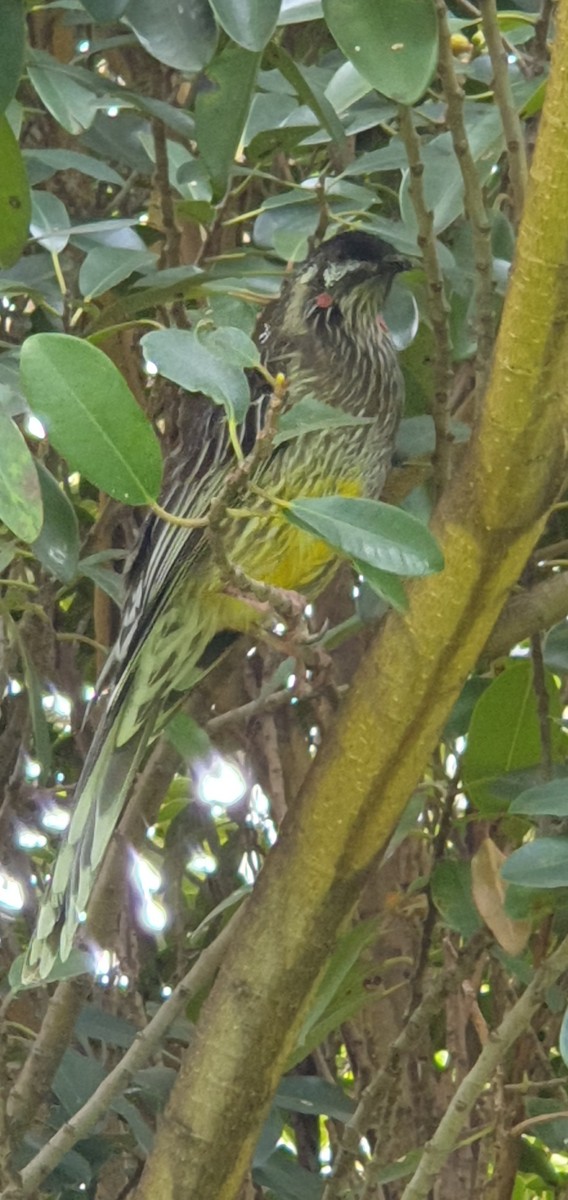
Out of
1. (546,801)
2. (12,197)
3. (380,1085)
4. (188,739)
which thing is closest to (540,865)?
(546,801)

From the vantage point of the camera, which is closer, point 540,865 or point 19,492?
point 19,492

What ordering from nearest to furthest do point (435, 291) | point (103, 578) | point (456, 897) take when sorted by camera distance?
point (435, 291) < point (456, 897) < point (103, 578)

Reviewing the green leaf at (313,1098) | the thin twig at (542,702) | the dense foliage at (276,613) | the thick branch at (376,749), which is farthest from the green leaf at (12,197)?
the green leaf at (313,1098)

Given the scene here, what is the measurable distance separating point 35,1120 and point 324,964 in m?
0.46

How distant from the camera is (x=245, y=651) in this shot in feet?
5.79

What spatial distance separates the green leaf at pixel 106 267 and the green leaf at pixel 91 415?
1.14 feet

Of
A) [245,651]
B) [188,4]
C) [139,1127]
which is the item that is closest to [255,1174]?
[139,1127]

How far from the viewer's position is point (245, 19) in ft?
3.13

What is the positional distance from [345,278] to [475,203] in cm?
75

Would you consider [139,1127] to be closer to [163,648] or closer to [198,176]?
[163,648]

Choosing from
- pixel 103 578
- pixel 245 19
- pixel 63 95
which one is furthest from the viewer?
pixel 103 578

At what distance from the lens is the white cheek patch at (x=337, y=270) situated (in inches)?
67.9

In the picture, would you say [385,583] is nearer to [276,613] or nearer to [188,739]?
[276,613]

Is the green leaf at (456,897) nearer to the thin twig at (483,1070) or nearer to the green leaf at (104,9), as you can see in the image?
the thin twig at (483,1070)
